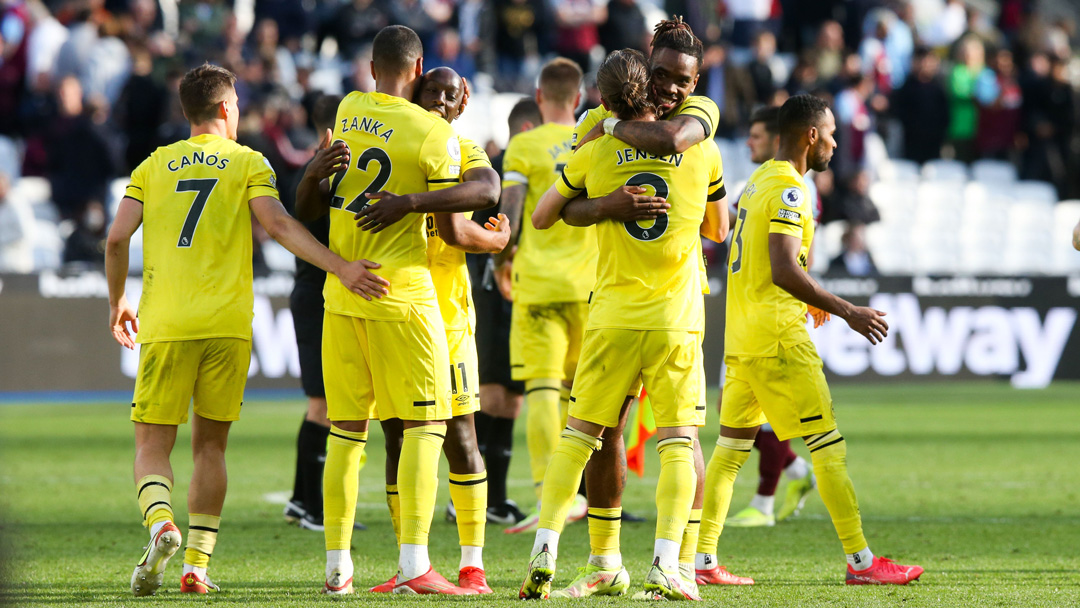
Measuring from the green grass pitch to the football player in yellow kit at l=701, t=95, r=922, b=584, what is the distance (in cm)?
36

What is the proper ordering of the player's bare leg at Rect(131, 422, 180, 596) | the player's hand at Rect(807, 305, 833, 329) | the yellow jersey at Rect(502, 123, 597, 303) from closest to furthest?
1. the player's bare leg at Rect(131, 422, 180, 596)
2. the player's hand at Rect(807, 305, 833, 329)
3. the yellow jersey at Rect(502, 123, 597, 303)

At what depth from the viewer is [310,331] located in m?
7.26

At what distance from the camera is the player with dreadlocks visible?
16.7 feet

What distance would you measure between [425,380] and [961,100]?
54.0 ft

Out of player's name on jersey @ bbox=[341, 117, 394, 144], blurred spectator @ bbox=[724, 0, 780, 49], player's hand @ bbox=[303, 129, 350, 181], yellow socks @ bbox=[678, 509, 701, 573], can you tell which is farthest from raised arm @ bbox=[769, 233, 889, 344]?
blurred spectator @ bbox=[724, 0, 780, 49]

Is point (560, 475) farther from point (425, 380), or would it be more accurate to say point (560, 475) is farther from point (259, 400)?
point (259, 400)

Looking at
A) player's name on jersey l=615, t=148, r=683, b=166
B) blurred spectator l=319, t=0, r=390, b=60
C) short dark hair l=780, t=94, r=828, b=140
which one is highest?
blurred spectator l=319, t=0, r=390, b=60

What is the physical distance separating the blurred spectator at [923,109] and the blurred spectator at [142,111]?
10.7m

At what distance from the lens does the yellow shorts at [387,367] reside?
17.1 feet

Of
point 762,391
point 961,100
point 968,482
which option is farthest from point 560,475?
point 961,100

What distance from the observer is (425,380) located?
206 inches

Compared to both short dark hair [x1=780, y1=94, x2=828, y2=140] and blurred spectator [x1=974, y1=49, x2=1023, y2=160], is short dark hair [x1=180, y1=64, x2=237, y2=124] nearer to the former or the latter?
short dark hair [x1=780, y1=94, x2=828, y2=140]

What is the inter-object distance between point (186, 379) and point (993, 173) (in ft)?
55.6

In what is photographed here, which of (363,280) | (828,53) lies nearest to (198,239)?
(363,280)
